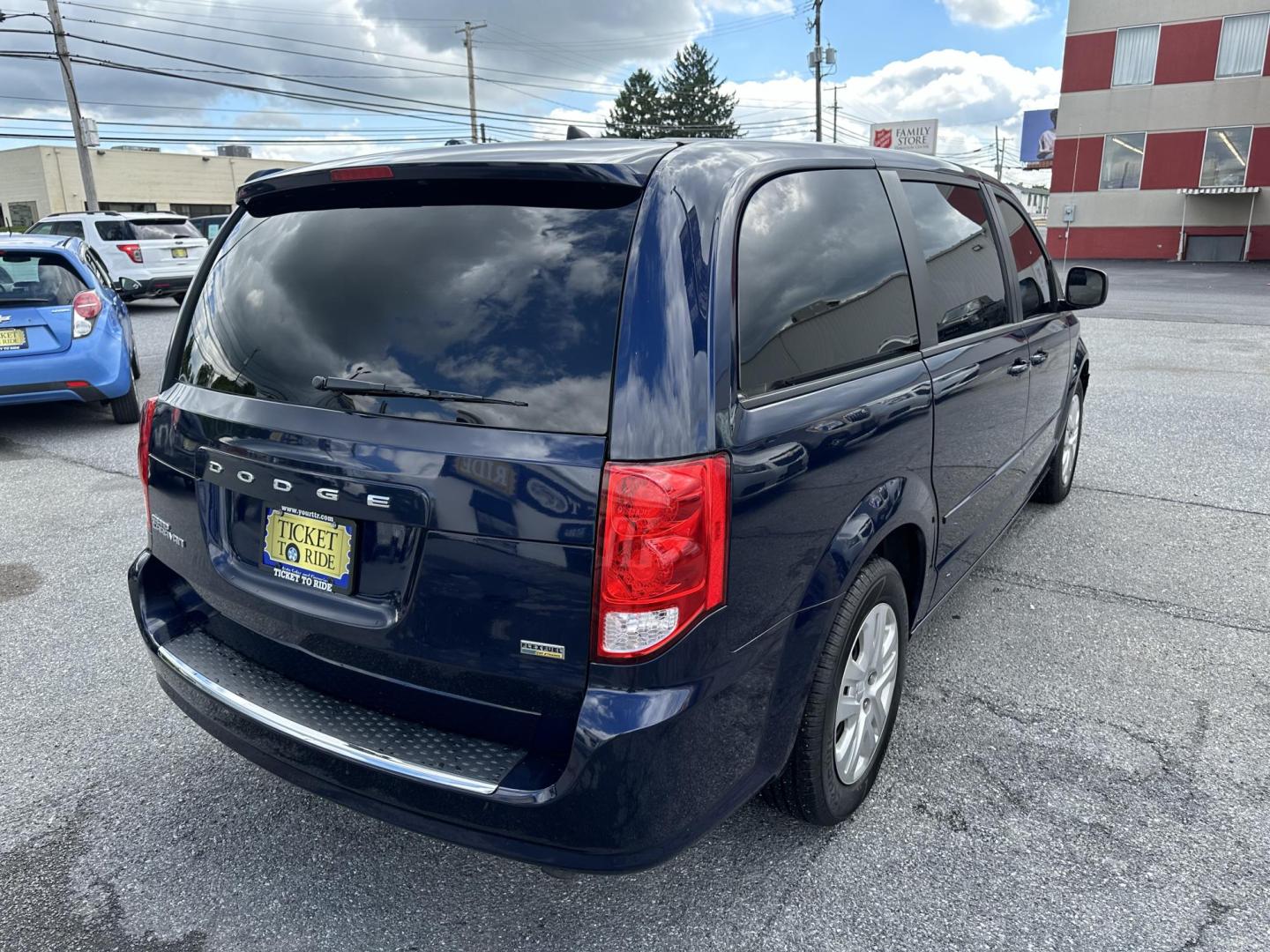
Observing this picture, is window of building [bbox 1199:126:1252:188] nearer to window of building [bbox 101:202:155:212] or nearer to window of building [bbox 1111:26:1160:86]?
Result: window of building [bbox 1111:26:1160:86]

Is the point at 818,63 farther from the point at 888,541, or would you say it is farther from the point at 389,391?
the point at 389,391

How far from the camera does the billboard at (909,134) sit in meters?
33.8

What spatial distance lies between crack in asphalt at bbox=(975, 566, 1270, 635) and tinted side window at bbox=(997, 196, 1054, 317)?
4.03 ft

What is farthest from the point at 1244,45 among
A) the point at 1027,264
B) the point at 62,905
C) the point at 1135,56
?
the point at 62,905

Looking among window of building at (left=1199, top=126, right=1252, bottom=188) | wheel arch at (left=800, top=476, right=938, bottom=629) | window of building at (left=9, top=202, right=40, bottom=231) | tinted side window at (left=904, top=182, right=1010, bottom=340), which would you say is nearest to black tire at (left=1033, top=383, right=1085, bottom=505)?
tinted side window at (left=904, top=182, right=1010, bottom=340)

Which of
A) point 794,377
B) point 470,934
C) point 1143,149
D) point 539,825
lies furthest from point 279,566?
point 1143,149

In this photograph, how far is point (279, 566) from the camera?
2148mm

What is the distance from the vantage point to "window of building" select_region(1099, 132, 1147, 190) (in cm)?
3341

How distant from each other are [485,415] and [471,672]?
0.53 m

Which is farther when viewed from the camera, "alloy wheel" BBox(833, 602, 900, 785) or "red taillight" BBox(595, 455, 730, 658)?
→ "alloy wheel" BBox(833, 602, 900, 785)

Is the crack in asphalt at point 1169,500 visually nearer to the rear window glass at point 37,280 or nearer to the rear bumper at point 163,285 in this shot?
the rear window glass at point 37,280

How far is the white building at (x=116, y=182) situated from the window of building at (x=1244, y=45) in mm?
46679

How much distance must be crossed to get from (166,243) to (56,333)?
10.1 metres

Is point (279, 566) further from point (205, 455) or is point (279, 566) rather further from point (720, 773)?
point (720, 773)
